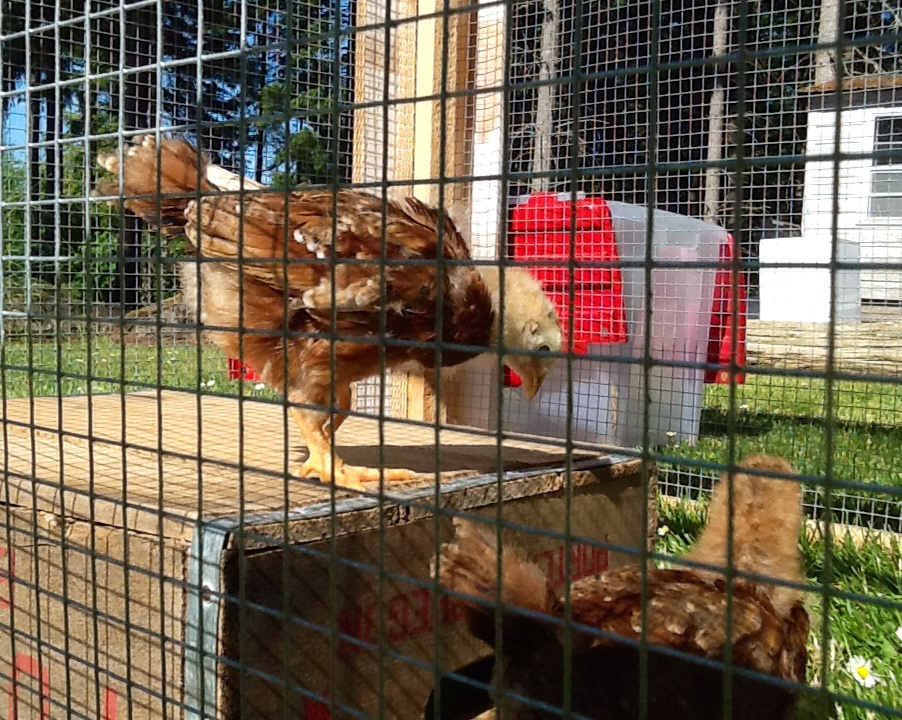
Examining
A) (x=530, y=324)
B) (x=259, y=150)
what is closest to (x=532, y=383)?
(x=530, y=324)

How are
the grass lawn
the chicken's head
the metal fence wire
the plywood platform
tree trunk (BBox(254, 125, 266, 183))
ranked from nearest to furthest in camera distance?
the metal fence wire, the plywood platform, tree trunk (BBox(254, 125, 266, 183)), the grass lawn, the chicken's head

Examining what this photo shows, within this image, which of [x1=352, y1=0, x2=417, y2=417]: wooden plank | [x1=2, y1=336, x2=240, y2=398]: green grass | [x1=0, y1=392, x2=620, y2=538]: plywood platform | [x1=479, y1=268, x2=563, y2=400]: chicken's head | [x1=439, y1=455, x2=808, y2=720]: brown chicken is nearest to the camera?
[x1=439, y1=455, x2=808, y2=720]: brown chicken

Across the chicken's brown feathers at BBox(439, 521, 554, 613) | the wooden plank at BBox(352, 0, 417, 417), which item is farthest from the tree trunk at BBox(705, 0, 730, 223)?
the chicken's brown feathers at BBox(439, 521, 554, 613)

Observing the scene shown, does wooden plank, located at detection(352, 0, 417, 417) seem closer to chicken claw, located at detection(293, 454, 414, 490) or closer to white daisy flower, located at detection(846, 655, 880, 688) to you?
chicken claw, located at detection(293, 454, 414, 490)

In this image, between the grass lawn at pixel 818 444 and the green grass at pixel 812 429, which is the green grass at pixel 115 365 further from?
the green grass at pixel 812 429

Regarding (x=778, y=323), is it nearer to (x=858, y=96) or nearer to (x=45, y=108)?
(x=858, y=96)

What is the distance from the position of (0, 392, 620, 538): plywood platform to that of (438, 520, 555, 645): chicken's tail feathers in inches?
7.5

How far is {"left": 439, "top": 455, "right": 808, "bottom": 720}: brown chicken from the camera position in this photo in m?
1.67

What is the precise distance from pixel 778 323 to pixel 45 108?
3.91 m

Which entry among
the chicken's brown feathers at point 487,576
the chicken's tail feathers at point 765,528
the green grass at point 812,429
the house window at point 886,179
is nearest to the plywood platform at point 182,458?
the chicken's brown feathers at point 487,576

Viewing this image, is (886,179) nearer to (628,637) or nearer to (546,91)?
(546,91)

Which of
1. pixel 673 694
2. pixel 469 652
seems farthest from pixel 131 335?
pixel 673 694

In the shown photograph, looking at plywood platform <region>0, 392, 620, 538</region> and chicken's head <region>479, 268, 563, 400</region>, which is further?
chicken's head <region>479, 268, 563, 400</region>

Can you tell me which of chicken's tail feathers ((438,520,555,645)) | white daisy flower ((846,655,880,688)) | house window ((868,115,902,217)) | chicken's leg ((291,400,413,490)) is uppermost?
house window ((868,115,902,217))
